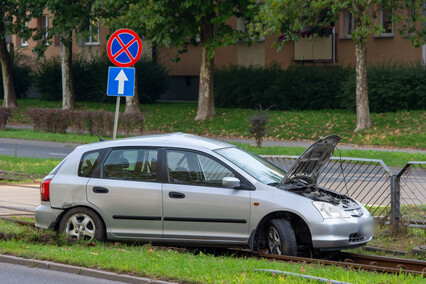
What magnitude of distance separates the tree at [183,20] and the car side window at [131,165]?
19649 millimetres

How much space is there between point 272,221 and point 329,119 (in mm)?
21093

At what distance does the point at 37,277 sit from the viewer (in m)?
7.46

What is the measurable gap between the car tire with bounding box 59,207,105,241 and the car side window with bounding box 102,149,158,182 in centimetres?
51

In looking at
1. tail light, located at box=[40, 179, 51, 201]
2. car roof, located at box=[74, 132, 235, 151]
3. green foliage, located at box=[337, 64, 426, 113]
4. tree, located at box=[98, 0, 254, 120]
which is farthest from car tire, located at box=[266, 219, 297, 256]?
green foliage, located at box=[337, 64, 426, 113]

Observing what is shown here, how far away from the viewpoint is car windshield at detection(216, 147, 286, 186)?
880cm

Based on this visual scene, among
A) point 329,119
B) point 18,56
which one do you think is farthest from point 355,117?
point 18,56

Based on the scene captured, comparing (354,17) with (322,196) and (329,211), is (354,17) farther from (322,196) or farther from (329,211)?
(329,211)

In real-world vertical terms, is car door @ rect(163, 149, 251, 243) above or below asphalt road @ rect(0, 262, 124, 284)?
above

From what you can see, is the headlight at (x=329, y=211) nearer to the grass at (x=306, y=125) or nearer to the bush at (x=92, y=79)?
the grass at (x=306, y=125)

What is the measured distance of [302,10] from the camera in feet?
82.6

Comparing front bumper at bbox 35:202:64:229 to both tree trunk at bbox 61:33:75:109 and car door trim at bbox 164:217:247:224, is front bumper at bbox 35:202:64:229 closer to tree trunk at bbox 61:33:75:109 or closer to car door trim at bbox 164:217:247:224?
car door trim at bbox 164:217:247:224


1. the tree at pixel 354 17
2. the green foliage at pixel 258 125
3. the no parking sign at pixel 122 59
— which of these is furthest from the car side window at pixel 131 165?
the tree at pixel 354 17

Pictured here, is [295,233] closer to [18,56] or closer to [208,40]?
[208,40]

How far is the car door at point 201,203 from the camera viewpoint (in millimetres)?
8500
